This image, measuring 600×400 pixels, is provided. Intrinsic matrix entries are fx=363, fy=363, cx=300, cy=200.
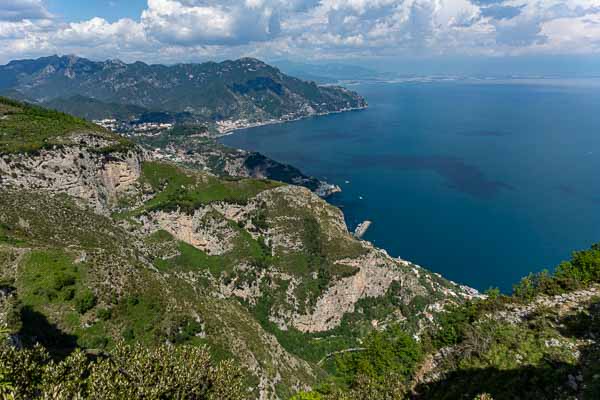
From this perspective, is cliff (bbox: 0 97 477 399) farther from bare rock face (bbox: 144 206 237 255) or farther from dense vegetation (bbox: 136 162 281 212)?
dense vegetation (bbox: 136 162 281 212)

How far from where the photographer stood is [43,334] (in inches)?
1486

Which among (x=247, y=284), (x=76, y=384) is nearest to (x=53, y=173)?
(x=247, y=284)

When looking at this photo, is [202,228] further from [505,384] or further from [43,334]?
[505,384]

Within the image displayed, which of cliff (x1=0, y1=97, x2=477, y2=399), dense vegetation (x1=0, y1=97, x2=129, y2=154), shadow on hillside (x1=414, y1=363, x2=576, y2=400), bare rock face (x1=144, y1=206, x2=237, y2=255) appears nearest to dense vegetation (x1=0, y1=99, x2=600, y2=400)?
shadow on hillside (x1=414, y1=363, x2=576, y2=400)

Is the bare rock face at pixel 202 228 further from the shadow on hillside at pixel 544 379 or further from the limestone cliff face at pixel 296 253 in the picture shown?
the shadow on hillside at pixel 544 379

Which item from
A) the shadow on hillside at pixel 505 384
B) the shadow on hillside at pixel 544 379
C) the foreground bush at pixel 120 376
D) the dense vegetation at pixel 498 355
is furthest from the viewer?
the dense vegetation at pixel 498 355

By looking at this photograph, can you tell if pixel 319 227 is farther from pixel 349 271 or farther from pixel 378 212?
pixel 378 212

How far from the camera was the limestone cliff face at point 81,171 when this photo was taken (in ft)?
252

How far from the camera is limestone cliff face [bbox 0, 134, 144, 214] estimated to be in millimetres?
76688

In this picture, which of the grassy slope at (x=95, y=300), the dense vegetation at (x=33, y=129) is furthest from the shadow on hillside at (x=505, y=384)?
the dense vegetation at (x=33, y=129)

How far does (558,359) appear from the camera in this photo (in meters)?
20.7

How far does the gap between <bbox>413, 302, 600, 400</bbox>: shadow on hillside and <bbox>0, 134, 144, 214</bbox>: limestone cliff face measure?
273 ft

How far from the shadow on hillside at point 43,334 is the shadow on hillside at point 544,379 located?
33305 millimetres

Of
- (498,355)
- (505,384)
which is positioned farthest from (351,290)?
(505,384)
